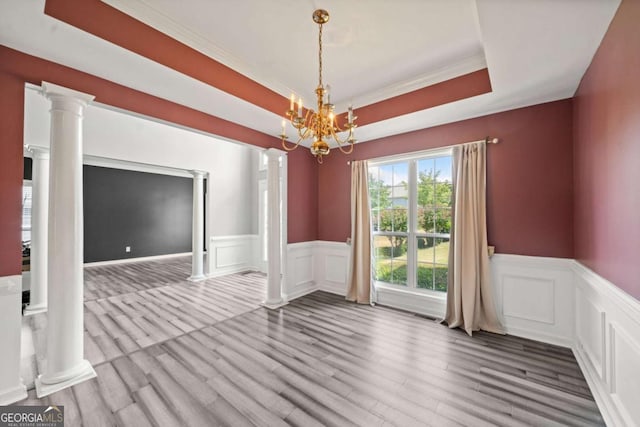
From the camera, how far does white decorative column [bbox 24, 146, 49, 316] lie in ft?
12.0

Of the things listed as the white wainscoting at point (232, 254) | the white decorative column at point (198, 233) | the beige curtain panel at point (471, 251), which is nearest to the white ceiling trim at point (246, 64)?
the beige curtain panel at point (471, 251)

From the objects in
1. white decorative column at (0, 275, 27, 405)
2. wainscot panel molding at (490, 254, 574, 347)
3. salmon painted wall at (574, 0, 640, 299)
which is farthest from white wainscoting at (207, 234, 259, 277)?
salmon painted wall at (574, 0, 640, 299)

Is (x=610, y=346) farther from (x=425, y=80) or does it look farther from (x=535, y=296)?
(x=425, y=80)

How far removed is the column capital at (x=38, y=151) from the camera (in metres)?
3.67

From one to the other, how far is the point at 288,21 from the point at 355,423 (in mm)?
3099

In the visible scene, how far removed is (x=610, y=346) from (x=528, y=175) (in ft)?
5.93

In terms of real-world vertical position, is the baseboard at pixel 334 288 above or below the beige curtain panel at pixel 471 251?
below

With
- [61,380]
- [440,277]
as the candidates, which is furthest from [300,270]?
[61,380]

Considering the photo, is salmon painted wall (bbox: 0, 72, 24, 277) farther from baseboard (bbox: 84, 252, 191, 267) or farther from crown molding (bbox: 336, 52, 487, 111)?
baseboard (bbox: 84, 252, 191, 267)

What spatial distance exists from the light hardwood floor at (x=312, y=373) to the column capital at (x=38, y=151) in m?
2.44

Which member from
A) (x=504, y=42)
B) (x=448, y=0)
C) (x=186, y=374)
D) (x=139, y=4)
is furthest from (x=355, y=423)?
(x=139, y=4)

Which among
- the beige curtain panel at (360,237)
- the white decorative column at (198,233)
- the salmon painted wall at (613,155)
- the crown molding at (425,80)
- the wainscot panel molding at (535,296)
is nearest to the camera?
the salmon painted wall at (613,155)

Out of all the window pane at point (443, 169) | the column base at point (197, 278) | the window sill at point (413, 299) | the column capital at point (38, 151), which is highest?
the column capital at point (38, 151)

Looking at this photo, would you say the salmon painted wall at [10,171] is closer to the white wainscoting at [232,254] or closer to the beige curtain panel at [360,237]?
the beige curtain panel at [360,237]
